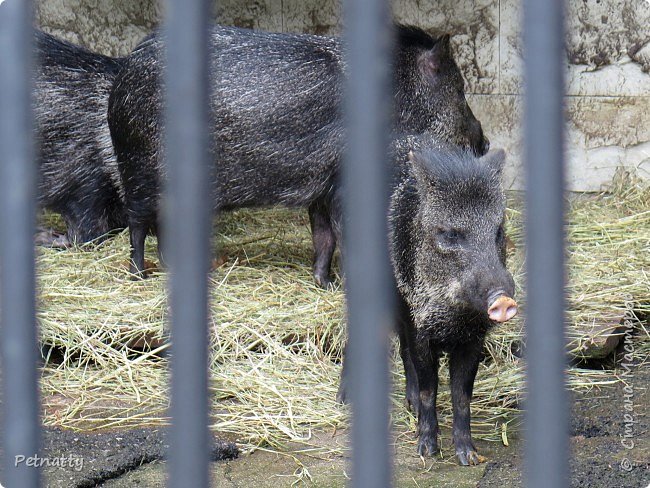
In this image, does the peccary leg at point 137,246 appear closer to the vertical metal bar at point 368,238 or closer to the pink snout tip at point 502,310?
the pink snout tip at point 502,310

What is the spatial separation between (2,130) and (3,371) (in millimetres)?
199

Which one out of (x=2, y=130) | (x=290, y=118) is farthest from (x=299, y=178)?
(x=2, y=130)

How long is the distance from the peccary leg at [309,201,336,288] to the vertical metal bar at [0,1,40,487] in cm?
416

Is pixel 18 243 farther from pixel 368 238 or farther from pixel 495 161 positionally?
pixel 495 161

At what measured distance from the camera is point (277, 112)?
4.70 m

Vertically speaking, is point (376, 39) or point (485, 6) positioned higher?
point (485, 6)

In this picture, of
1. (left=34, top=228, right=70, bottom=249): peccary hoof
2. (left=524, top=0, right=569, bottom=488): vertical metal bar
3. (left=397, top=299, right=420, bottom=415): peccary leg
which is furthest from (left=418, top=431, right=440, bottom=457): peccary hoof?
(left=34, top=228, right=70, bottom=249): peccary hoof

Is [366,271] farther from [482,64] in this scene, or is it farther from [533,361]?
[482,64]

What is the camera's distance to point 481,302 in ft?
10.0

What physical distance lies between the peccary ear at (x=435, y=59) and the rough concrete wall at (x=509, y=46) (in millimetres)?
1350

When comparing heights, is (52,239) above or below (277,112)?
below

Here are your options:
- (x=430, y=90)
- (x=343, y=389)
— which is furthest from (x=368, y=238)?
(x=430, y=90)

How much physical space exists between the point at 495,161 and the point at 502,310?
2.25 ft

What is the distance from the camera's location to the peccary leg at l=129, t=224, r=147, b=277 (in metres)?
5.11
